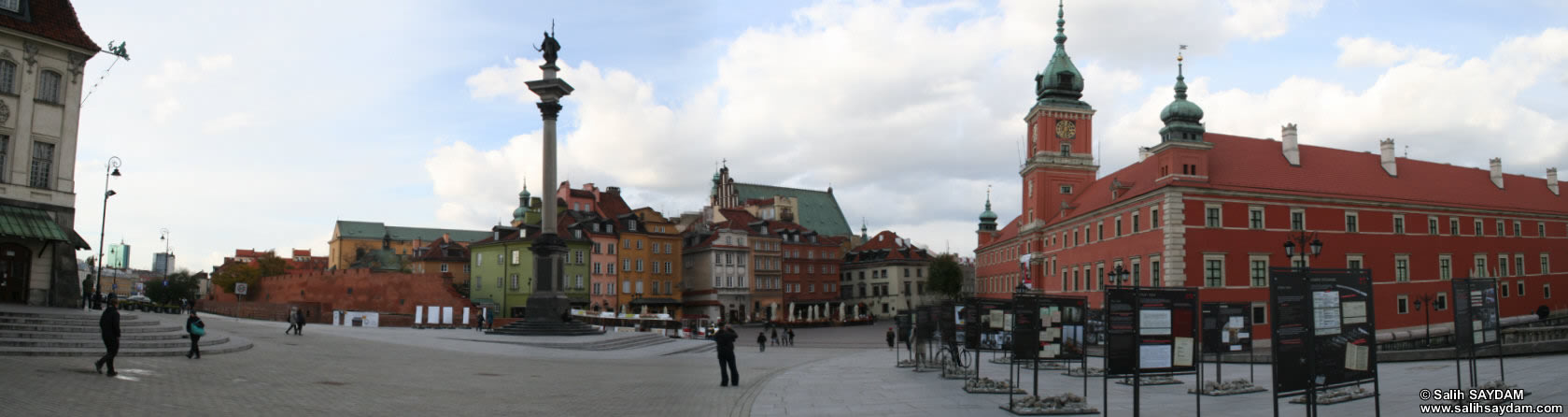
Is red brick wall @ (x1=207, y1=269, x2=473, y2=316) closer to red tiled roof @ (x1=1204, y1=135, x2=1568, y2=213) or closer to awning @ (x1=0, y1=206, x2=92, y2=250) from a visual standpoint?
awning @ (x1=0, y1=206, x2=92, y2=250)

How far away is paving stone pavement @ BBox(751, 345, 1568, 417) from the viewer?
14.5m

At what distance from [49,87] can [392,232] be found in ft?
395

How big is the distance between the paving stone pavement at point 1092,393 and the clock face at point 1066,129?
2111 inches

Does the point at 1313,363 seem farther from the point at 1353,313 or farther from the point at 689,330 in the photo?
the point at 689,330

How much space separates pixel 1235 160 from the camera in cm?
5525

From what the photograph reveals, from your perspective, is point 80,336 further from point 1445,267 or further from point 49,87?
point 1445,267

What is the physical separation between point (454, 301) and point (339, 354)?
136 ft

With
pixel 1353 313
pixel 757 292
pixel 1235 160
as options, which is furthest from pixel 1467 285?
pixel 757 292

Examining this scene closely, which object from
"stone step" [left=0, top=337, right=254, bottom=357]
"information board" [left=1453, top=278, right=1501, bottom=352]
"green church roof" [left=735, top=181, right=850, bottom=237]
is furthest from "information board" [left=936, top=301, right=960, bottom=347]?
"green church roof" [left=735, top=181, right=850, bottom=237]

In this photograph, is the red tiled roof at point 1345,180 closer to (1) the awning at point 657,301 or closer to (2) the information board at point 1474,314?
(2) the information board at point 1474,314

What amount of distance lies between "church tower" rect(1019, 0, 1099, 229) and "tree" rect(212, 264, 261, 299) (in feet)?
236

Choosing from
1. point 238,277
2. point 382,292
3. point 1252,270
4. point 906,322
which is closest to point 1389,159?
point 1252,270

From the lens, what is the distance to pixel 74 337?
2292 centimetres

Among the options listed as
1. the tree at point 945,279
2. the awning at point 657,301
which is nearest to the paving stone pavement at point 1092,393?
the awning at point 657,301
